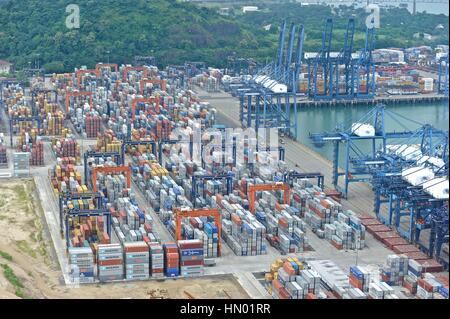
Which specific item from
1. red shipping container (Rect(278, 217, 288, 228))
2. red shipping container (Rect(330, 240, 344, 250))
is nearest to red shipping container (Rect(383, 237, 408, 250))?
red shipping container (Rect(330, 240, 344, 250))

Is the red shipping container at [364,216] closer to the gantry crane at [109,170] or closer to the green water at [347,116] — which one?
the gantry crane at [109,170]

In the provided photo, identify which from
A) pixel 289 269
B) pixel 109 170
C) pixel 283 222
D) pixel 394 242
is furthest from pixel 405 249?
pixel 109 170

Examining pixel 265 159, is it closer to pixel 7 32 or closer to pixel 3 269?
pixel 3 269

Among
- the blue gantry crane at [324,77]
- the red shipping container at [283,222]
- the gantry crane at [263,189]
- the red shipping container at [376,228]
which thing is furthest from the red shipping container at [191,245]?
the blue gantry crane at [324,77]

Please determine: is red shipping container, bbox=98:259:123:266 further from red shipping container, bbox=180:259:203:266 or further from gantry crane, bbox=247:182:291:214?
gantry crane, bbox=247:182:291:214

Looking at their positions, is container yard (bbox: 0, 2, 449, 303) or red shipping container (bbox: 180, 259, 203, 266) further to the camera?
red shipping container (bbox: 180, 259, 203, 266)
